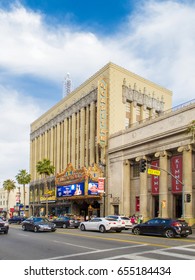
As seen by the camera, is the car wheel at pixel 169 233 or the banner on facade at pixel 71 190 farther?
the banner on facade at pixel 71 190

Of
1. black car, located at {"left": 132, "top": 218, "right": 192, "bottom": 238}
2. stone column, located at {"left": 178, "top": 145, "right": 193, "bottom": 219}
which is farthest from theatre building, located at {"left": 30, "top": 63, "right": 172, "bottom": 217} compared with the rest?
black car, located at {"left": 132, "top": 218, "right": 192, "bottom": 238}


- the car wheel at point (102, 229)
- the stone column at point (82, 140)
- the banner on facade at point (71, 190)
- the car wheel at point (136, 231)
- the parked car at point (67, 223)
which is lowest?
the parked car at point (67, 223)

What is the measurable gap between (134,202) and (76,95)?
24863mm

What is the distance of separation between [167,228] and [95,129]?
32.8m

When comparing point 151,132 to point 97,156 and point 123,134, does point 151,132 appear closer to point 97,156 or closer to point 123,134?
point 123,134

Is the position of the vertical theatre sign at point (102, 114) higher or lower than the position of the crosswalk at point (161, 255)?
higher

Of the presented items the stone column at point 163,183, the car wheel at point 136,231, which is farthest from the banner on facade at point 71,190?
the car wheel at point 136,231

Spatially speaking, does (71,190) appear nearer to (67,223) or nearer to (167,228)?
(67,223)

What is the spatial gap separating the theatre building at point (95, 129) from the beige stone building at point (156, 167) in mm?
538

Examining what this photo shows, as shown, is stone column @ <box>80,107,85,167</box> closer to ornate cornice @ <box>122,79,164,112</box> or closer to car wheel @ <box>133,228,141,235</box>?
ornate cornice @ <box>122,79,164,112</box>

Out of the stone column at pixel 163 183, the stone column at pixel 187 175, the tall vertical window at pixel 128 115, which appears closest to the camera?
the stone column at pixel 187 175

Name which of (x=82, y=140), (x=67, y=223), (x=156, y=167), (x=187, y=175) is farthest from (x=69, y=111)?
(x=156, y=167)

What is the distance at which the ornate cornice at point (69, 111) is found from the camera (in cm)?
5837

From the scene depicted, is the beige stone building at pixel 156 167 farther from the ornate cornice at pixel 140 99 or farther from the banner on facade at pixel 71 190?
the ornate cornice at pixel 140 99
